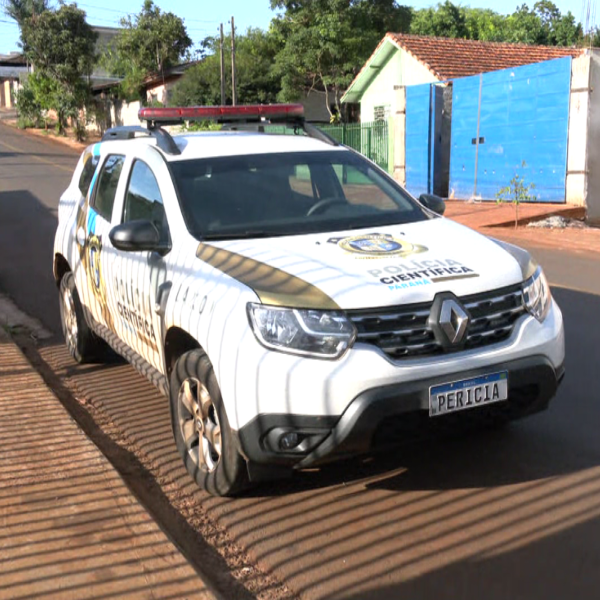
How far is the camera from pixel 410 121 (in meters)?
20.8

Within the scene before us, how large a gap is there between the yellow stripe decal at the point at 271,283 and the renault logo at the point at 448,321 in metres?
0.47

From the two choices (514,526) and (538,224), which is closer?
(514,526)

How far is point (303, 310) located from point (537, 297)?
133 centimetres

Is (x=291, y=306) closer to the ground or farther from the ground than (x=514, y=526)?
farther from the ground

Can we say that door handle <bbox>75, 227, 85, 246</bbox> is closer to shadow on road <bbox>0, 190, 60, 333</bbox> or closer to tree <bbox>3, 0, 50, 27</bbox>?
shadow on road <bbox>0, 190, 60, 333</bbox>

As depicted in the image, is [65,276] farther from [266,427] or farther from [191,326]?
[266,427]

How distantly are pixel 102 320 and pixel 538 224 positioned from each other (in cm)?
1100

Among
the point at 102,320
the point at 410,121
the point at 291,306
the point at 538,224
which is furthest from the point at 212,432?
the point at 410,121

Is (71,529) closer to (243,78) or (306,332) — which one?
(306,332)

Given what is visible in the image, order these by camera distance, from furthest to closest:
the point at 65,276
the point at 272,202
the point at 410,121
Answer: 1. the point at 410,121
2. the point at 65,276
3. the point at 272,202

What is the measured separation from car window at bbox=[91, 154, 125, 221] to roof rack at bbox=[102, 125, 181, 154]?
19 cm

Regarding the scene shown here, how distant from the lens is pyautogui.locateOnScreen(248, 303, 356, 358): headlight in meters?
3.25

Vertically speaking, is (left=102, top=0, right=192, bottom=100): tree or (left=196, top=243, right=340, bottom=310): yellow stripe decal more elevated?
(left=102, top=0, right=192, bottom=100): tree

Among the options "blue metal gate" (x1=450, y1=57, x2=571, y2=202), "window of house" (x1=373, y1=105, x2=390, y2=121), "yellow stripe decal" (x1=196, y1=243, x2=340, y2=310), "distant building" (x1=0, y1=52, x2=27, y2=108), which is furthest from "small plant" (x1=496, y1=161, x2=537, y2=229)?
"distant building" (x1=0, y1=52, x2=27, y2=108)
